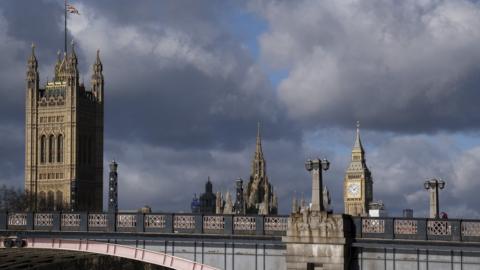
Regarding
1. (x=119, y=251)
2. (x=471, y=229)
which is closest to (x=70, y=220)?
(x=119, y=251)

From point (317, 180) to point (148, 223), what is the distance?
30.2ft

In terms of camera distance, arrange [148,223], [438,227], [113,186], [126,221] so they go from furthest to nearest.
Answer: [113,186], [126,221], [148,223], [438,227]

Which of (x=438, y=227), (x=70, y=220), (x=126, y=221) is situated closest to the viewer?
(x=438, y=227)

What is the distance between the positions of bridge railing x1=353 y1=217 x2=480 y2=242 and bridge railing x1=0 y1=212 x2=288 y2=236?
145 inches

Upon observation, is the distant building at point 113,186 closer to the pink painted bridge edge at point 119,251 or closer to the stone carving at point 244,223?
the pink painted bridge edge at point 119,251

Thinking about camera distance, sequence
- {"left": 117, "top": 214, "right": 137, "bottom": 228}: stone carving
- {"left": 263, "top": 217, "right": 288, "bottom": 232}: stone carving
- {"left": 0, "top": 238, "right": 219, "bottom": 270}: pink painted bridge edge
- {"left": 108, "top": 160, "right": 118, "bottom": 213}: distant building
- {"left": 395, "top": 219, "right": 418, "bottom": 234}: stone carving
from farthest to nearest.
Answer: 1. {"left": 108, "top": 160, "right": 118, "bottom": 213}: distant building
2. {"left": 117, "top": 214, "right": 137, "bottom": 228}: stone carving
3. {"left": 0, "top": 238, "right": 219, "bottom": 270}: pink painted bridge edge
4. {"left": 263, "top": 217, "right": 288, "bottom": 232}: stone carving
5. {"left": 395, "top": 219, "right": 418, "bottom": 234}: stone carving

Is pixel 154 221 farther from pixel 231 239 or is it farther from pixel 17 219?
pixel 17 219

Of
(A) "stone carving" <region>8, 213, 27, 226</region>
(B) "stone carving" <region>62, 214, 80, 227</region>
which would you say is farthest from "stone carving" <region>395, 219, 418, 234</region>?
(A) "stone carving" <region>8, 213, 27, 226</region>

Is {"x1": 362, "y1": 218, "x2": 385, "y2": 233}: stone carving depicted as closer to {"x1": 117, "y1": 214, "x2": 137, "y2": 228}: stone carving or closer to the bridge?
the bridge

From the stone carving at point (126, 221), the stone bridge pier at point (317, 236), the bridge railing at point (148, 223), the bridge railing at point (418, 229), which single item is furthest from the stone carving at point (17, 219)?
the bridge railing at point (418, 229)

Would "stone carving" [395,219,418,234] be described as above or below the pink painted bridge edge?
above

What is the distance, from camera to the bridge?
49.8 metres

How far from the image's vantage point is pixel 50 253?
69750 millimetres

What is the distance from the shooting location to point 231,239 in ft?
177
